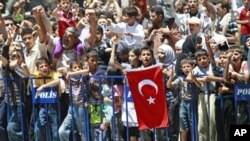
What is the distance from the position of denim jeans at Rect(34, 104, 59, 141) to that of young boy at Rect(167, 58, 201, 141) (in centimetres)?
202

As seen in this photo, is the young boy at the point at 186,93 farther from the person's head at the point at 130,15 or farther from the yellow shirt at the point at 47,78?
the person's head at the point at 130,15

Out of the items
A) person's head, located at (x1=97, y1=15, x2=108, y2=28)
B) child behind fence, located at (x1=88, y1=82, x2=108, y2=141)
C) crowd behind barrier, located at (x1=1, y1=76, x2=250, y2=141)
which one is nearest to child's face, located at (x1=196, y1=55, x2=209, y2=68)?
crowd behind barrier, located at (x1=1, y1=76, x2=250, y2=141)

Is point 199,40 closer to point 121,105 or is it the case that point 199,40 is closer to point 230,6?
point 121,105

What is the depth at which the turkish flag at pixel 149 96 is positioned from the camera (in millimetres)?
15273

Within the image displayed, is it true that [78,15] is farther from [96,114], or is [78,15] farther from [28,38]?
[96,114]


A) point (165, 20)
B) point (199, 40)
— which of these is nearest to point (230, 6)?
point (165, 20)

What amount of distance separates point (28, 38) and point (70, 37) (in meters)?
0.76

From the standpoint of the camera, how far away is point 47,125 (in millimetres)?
16516

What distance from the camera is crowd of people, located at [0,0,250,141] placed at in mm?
15242

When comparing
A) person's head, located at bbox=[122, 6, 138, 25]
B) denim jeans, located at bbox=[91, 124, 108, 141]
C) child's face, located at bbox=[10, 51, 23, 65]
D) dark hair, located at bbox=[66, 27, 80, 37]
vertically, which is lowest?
denim jeans, located at bbox=[91, 124, 108, 141]

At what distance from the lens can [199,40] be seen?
16500mm

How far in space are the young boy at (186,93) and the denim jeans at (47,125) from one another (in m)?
2.02

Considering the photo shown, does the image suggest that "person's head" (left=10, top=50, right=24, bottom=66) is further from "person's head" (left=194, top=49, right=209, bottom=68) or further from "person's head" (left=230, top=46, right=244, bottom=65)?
"person's head" (left=230, top=46, right=244, bottom=65)

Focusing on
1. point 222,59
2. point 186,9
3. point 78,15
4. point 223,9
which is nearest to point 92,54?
point 222,59
